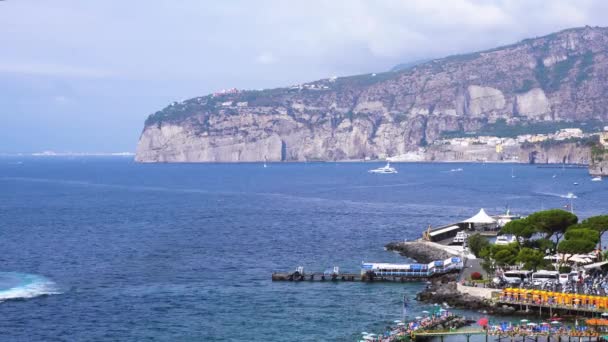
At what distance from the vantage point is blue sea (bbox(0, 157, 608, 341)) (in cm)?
5569

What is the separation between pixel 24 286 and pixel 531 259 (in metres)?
35.2

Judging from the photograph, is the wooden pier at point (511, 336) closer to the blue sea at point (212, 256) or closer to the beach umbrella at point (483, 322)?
the beach umbrella at point (483, 322)

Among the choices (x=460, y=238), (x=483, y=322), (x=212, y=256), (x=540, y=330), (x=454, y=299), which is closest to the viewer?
(x=540, y=330)

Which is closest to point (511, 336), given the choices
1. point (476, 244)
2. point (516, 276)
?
point (516, 276)

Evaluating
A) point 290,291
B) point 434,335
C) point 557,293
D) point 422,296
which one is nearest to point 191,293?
point 290,291

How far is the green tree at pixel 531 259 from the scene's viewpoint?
207 ft

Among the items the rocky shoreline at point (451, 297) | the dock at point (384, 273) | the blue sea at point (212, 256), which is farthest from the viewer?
the dock at point (384, 273)

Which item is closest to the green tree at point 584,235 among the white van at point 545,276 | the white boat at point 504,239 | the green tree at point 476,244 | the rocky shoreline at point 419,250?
the white van at point 545,276

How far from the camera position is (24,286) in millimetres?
67250

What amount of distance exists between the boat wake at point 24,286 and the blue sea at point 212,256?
122 millimetres

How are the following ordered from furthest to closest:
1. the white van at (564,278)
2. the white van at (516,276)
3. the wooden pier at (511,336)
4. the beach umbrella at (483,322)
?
the white van at (516,276), the white van at (564,278), the beach umbrella at (483,322), the wooden pier at (511,336)

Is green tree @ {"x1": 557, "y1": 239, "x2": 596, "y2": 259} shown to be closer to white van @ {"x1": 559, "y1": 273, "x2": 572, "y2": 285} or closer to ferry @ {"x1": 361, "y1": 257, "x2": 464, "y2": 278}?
white van @ {"x1": 559, "y1": 273, "x2": 572, "y2": 285}

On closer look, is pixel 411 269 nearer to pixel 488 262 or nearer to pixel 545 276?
pixel 488 262

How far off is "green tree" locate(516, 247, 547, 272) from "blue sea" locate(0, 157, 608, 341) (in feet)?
25.9
